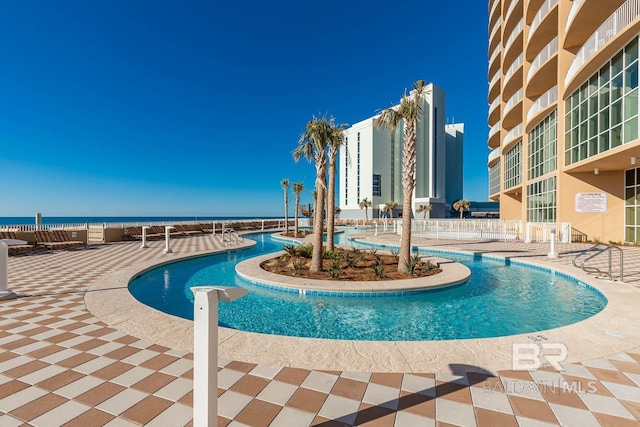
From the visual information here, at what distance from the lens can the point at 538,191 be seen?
19.6 m

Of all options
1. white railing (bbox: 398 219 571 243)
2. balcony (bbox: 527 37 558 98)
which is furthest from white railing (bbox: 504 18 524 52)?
white railing (bbox: 398 219 571 243)

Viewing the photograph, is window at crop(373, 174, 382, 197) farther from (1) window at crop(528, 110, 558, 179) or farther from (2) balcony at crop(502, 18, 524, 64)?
(1) window at crop(528, 110, 558, 179)

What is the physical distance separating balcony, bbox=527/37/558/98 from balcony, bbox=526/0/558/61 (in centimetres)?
117

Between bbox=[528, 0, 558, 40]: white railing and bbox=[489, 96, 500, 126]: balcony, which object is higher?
bbox=[528, 0, 558, 40]: white railing

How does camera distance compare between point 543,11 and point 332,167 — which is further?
point 543,11

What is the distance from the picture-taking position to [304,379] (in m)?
3.10

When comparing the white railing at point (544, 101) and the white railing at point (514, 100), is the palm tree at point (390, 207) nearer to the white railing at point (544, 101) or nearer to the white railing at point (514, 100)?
the white railing at point (514, 100)

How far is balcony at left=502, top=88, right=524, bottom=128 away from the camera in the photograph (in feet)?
74.5

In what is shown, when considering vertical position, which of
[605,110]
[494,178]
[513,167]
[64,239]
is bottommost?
[64,239]

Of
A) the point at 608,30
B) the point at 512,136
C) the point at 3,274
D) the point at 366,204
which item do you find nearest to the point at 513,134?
the point at 512,136

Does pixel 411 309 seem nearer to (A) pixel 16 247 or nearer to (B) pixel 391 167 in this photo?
(A) pixel 16 247

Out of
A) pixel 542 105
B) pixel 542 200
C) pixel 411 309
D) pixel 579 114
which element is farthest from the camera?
pixel 542 200

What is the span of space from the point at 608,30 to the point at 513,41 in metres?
13.0

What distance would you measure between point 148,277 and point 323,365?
838 centimetres
